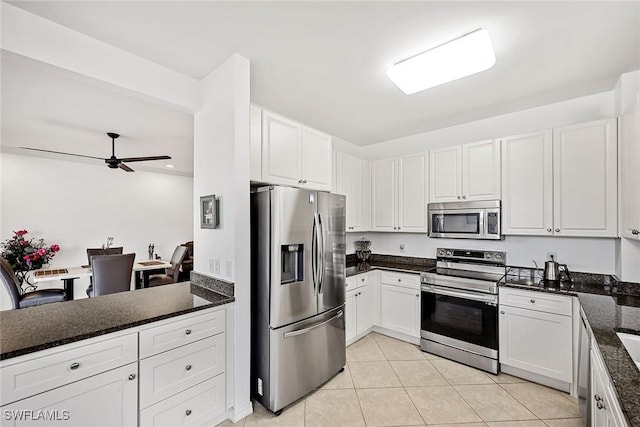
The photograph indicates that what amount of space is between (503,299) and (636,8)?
88.9 inches

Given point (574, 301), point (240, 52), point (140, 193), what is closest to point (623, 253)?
point (574, 301)

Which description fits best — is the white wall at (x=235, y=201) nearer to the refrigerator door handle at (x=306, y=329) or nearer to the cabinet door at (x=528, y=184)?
the refrigerator door handle at (x=306, y=329)

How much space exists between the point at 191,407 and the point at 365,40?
2.69m

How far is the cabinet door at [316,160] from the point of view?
2682 millimetres

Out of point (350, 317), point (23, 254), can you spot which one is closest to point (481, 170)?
point (350, 317)

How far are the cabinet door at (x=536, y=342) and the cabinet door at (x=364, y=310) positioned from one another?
1.39m

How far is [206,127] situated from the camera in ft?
7.71

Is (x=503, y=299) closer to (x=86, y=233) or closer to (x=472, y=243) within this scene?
(x=472, y=243)

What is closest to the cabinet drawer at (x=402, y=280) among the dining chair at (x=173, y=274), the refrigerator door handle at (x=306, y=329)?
the refrigerator door handle at (x=306, y=329)

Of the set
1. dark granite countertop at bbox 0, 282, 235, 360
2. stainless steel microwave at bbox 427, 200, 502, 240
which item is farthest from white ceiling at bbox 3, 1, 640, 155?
dark granite countertop at bbox 0, 282, 235, 360

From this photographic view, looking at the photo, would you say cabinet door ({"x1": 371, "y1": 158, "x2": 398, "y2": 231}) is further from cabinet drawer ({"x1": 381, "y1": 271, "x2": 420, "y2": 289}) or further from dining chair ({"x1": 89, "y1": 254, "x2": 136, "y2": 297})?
dining chair ({"x1": 89, "y1": 254, "x2": 136, "y2": 297})

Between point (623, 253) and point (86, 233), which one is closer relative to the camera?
point (623, 253)

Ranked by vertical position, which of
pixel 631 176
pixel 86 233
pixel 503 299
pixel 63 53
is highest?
pixel 63 53

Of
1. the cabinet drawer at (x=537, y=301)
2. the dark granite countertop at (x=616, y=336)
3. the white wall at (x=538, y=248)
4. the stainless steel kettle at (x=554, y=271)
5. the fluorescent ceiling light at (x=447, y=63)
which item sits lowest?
the cabinet drawer at (x=537, y=301)
